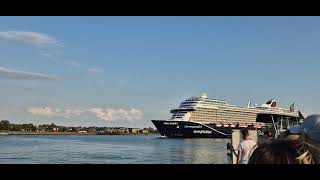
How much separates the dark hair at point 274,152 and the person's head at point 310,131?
1.35ft

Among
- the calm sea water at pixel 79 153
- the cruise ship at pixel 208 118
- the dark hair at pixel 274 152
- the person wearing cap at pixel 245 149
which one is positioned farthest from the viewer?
the cruise ship at pixel 208 118

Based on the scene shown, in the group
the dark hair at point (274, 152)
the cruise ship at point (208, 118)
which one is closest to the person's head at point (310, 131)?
the dark hair at point (274, 152)

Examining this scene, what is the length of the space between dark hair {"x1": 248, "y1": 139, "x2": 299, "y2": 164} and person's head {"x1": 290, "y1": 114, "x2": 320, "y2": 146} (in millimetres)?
412

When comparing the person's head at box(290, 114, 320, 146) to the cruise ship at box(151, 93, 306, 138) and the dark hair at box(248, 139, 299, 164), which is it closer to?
the dark hair at box(248, 139, 299, 164)

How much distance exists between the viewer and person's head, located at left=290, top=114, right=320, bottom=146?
9.33ft

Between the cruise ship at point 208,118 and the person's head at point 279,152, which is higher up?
the cruise ship at point 208,118

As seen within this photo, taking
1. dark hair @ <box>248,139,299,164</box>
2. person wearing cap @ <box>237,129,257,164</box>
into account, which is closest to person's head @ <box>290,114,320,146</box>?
person wearing cap @ <box>237,129,257,164</box>

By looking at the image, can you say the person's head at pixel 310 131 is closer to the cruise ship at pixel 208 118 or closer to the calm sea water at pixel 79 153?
the calm sea water at pixel 79 153

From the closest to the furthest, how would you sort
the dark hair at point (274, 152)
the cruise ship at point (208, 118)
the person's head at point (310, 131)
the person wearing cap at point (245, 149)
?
the dark hair at point (274, 152), the person's head at point (310, 131), the person wearing cap at point (245, 149), the cruise ship at point (208, 118)

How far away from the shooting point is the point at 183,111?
38.1ft

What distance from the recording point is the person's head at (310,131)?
284 cm
